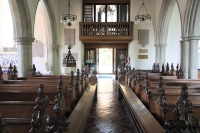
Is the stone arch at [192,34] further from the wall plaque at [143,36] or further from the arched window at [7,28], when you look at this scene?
the arched window at [7,28]

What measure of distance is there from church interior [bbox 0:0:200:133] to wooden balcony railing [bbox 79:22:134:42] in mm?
62

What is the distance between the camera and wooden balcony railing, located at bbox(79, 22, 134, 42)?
1062cm

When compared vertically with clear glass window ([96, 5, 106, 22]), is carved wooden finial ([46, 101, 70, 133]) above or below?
below

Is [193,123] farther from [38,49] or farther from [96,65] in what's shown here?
[96,65]

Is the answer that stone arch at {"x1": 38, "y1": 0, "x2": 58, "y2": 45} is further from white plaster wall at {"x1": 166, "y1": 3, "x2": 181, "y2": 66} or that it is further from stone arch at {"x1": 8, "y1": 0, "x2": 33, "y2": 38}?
white plaster wall at {"x1": 166, "y1": 3, "x2": 181, "y2": 66}

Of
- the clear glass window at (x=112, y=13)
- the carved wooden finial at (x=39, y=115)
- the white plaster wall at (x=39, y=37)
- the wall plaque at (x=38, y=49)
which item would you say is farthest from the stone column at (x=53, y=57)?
the carved wooden finial at (x=39, y=115)

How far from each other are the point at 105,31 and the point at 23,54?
5609mm

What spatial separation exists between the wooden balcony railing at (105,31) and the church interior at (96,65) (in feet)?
0.20

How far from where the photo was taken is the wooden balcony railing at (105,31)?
1062 cm

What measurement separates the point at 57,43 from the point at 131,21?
4881mm

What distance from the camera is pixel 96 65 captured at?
14297 millimetres

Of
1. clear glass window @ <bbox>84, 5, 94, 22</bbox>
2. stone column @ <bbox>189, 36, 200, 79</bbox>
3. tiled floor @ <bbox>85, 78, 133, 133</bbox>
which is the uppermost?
clear glass window @ <bbox>84, 5, 94, 22</bbox>

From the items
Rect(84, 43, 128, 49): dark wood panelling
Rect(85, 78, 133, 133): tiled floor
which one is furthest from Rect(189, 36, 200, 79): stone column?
Rect(84, 43, 128, 49): dark wood panelling

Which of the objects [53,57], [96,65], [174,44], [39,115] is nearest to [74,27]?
[53,57]
